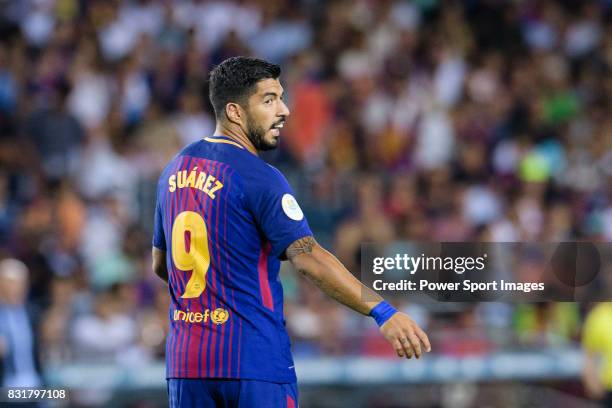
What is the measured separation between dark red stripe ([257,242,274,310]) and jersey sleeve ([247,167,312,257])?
9 centimetres

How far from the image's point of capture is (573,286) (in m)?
5.33

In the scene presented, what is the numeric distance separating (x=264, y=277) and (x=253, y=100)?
0.67 m

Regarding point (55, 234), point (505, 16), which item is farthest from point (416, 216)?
point (505, 16)

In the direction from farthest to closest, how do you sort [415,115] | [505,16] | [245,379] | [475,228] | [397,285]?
[505,16] < [415,115] < [475,228] < [397,285] < [245,379]

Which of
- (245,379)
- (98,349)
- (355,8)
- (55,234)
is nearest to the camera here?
(245,379)

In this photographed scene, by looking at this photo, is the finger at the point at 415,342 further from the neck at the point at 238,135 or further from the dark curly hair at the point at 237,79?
the dark curly hair at the point at 237,79

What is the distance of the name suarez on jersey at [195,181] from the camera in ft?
14.0

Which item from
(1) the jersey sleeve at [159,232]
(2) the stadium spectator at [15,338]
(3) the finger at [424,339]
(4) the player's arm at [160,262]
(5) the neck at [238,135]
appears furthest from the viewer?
(2) the stadium spectator at [15,338]

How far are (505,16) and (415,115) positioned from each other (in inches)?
110

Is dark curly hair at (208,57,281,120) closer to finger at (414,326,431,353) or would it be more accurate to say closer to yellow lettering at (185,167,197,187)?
yellow lettering at (185,167,197,187)

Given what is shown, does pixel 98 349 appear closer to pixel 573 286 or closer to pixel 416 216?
pixel 416 216

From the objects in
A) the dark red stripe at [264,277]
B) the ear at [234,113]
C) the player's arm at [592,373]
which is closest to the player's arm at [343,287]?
the dark red stripe at [264,277]

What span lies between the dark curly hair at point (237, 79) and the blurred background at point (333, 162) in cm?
358

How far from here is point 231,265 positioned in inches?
167
